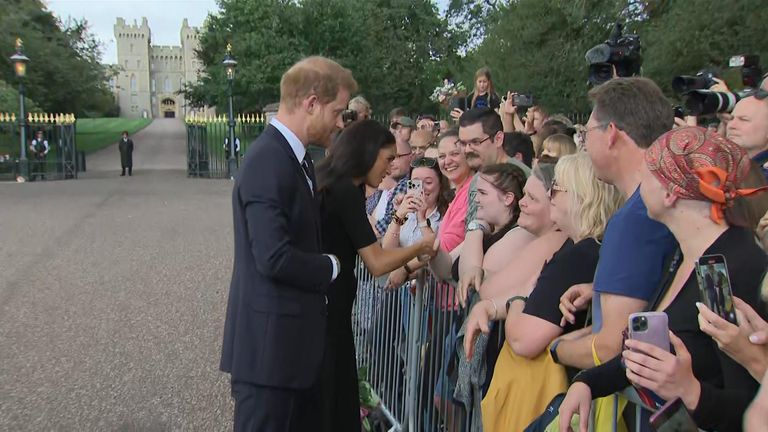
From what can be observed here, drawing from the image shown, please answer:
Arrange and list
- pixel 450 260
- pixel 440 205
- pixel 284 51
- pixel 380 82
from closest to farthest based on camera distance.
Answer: pixel 450 260
pixel 440 205
pixel 284 51
pixel 380 82

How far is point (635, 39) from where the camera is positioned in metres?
4.30

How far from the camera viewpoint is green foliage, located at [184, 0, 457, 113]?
35.6 meters

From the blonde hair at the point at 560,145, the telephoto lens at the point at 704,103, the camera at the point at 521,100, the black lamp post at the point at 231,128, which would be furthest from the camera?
the black lamp post at the point at 231,128

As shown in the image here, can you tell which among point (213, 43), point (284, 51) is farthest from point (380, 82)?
point (213, 43)

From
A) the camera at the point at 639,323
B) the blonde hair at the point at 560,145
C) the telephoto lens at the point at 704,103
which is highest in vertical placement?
the telephoto lens at the point at 704,103

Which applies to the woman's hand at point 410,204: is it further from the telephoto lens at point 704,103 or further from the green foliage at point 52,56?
the green foliage at point 52,56

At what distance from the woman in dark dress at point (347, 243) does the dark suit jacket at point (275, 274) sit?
0.39m

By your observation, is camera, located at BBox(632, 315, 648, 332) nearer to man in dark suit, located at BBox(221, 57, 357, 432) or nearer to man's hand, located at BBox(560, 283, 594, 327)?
man's hand, located at BBox(560, 283, 594, 327)

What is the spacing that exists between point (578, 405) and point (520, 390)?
0.53 meters

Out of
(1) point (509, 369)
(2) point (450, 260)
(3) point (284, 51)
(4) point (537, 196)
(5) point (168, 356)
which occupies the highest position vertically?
(3) point (284, 51)

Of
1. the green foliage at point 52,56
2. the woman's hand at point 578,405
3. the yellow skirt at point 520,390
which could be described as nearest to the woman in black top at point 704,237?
the woman's hand at point 578,405

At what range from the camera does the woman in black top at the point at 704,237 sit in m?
1.69

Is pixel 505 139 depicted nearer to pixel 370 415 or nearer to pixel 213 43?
pixel 370 415

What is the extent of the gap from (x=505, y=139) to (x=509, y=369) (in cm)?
253
